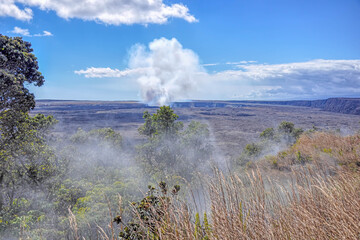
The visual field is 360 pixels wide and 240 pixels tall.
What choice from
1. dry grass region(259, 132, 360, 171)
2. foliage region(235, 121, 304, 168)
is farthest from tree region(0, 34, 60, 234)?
foliage region(235, 121, 304, 168)

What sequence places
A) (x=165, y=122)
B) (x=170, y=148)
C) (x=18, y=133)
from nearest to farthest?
(x=18, y=133), (x=170, y=148), (x=165, y=122)

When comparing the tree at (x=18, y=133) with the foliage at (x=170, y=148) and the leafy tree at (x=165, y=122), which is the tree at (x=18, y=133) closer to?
the foliage at (x=170, y=148)

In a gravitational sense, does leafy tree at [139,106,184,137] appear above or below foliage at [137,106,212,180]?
above

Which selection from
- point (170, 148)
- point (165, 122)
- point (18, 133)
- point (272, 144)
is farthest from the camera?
point (165, 122)

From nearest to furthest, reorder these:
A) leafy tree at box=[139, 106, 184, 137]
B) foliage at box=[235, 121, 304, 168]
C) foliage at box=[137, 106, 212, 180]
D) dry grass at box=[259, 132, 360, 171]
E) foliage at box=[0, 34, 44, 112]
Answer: foliage at box=[0, 34, 44, 112]
dry grass at box=[259, 132, 360, 171]
foliage at box=[235, 121, 304, 168]
foliage at box=[137, 106, 212, 180]
leafy tree at box=[139, 106, 184, 137]

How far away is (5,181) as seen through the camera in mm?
11969

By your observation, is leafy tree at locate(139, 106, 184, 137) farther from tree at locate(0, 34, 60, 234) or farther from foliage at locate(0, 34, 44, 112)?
foliage at locate(0, 34, 44, 112)

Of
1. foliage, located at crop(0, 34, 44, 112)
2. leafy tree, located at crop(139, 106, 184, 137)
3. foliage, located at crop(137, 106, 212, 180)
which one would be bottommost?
foliage, located at crop(137, 106, 212, 180)

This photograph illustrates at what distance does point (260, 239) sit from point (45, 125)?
21.4 metres

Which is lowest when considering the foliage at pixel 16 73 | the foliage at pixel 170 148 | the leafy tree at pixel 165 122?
the foliage at pixel 170 148

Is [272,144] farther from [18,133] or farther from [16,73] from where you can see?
[16,73]

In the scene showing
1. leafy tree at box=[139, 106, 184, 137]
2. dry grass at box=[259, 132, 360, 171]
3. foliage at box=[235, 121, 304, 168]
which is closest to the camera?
dry grass at box=[259, 132, 360, 171]

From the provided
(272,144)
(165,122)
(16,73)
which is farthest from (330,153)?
(165,122)

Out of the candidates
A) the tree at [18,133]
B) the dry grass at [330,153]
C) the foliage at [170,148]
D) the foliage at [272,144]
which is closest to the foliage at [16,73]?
the tree at [18,133]
